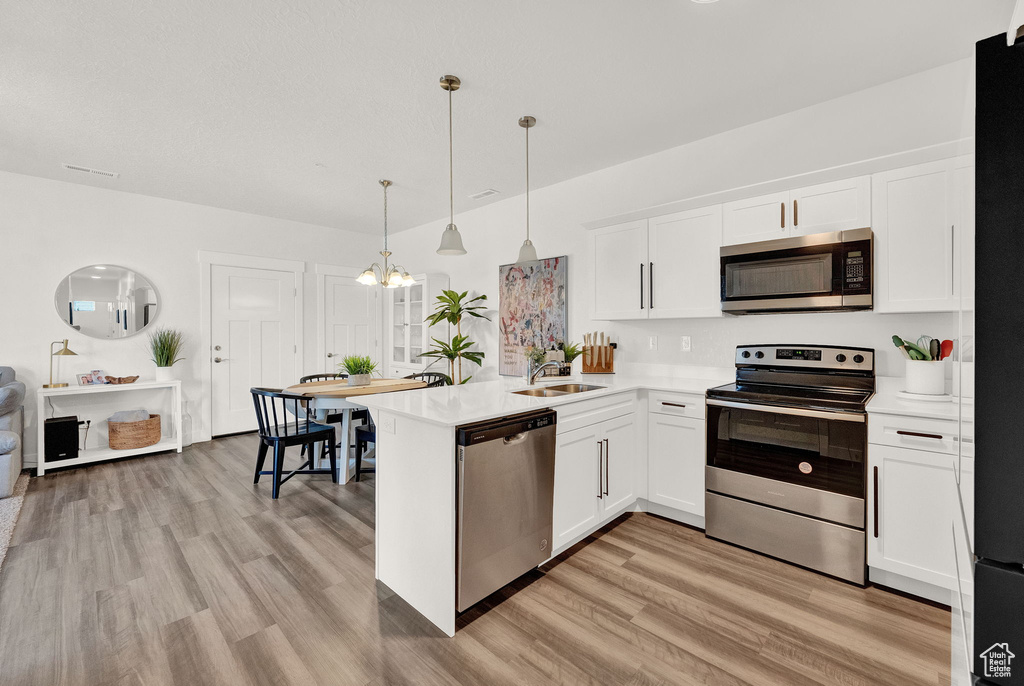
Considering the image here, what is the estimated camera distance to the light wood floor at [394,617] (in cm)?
171

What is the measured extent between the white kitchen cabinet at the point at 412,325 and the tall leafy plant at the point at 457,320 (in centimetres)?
23

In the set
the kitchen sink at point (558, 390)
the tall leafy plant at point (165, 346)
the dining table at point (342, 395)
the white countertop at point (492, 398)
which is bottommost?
the dining table at point (342, 395)

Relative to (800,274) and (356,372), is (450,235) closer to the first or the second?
(356,372)

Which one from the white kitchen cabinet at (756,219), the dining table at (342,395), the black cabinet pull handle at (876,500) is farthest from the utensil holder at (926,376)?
the dining table at (342,395)

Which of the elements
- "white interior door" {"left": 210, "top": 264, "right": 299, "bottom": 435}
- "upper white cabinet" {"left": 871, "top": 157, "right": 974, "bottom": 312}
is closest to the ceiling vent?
"white interior door" {"left": 210, "top": 264, "right": 299, "bottom": 435}

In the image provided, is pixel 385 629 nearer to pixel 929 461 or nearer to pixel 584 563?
pixel 584 563

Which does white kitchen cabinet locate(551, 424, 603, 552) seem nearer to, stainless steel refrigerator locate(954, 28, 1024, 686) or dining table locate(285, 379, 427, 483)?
dining table locate(285, 379, 427, 483)

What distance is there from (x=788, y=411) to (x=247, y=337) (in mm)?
5705

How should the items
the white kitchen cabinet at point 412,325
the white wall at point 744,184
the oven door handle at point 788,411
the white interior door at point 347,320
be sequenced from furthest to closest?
the white interior door at point 347,320 → the white kitchen cabinet at point 412,325 → the white wall at point 744,184 → the oven door handle at point 788,411

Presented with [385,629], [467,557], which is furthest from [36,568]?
[467,557]

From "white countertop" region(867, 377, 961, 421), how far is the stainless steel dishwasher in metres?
1.60

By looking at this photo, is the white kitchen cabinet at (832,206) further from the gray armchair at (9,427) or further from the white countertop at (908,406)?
the gray armchair at (9,427)

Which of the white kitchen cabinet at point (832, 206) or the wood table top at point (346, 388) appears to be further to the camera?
the wood table top at point (346, 388)

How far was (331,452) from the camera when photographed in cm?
378
